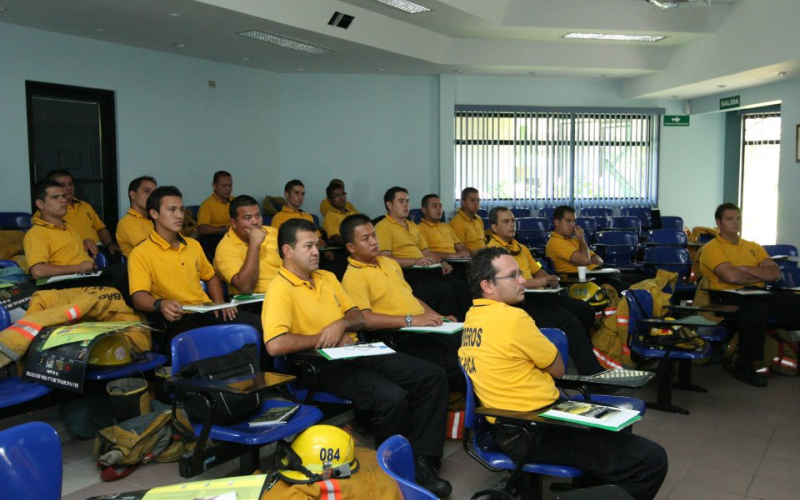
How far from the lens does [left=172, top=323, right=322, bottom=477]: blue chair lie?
2.89 m

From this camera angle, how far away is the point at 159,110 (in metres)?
8.65

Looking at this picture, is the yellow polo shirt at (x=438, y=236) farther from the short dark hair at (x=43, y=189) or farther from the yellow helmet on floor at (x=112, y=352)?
the yellow helmet on floor at (x=112, y=352)

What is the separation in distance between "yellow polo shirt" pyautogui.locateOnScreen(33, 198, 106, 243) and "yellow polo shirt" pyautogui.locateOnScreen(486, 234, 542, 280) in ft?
12.2

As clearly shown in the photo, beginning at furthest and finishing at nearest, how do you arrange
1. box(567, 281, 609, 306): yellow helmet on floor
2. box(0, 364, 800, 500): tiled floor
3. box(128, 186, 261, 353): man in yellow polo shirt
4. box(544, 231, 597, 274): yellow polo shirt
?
box(544, 231, 597, 274): yellow polo shirt → box(567, 281, 609, 306): yellow helmet on floor → box(128, 186, 261, 353): man in yellow polo shirt → box(0, 364, 800, 500): tiled floor

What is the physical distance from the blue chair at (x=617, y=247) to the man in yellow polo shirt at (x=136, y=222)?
200 inches

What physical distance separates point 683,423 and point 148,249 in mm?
3479

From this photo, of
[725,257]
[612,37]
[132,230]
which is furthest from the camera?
[612,37]

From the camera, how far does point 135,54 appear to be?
328 inches

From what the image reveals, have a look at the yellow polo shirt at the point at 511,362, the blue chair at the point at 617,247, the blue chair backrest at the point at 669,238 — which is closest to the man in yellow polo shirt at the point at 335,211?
the blue chair at the point at 617,247

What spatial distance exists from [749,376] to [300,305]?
3.72m

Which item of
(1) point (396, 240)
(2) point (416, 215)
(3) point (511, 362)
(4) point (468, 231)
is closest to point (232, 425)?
(3) point (511, 362)

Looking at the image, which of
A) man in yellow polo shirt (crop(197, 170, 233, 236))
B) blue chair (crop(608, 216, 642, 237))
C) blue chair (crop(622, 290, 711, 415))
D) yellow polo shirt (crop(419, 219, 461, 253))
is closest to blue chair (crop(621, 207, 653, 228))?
blue chair (crop(608, 216, 642, 237))

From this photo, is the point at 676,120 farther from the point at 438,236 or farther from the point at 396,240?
the point at 396,240

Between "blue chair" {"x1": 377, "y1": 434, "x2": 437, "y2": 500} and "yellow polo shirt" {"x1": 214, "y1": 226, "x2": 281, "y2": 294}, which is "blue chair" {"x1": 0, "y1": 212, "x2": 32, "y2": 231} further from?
"blue chair" {"x1": 377, "y1": 434, "x2": 437, "y2": 500}
